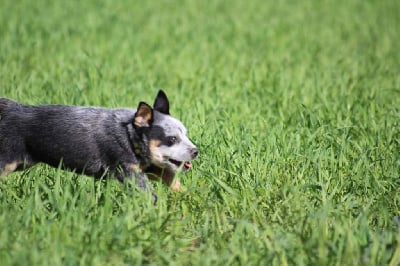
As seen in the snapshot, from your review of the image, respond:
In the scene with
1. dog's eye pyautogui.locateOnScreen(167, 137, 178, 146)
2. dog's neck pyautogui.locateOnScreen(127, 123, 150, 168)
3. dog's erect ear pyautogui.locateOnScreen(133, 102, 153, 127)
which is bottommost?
dog's neck pyautogui.locateOnScreen(127, 123, 150, 168)

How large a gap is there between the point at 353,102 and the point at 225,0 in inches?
353

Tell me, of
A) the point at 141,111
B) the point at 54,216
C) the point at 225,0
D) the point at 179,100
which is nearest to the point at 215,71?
the point at 179,100

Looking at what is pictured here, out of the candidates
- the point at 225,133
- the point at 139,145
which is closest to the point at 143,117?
the point at 139,145

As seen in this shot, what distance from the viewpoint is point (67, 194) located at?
4508 millimetres

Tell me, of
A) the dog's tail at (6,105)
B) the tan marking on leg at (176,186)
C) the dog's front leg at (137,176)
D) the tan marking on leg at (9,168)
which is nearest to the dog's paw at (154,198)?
the dog's front leg at (137,176)

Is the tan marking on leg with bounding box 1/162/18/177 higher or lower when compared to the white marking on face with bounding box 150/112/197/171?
lower

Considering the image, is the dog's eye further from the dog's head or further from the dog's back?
the dog's back

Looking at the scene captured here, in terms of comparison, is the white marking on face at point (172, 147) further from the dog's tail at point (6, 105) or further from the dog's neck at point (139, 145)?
the dog's tail at point (6, 105)

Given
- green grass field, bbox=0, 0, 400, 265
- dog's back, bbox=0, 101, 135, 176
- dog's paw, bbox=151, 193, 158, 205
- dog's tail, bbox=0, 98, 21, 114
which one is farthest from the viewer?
dog's tail, bbox=0, 98, 21, 114

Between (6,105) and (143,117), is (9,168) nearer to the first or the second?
(6,105)

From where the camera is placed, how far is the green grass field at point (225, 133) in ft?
13.6

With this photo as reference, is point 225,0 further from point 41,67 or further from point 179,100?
point 179,100

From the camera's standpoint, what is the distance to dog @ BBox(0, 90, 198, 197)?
4.84 meters

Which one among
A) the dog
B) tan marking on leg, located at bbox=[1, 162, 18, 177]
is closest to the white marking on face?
the dog
